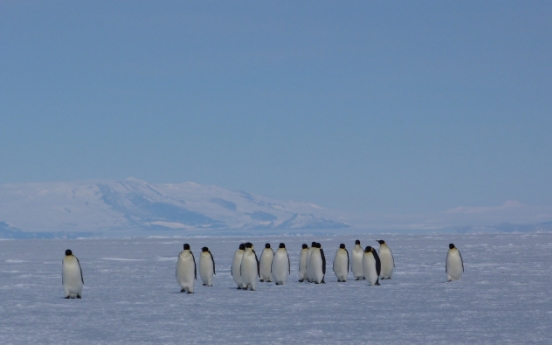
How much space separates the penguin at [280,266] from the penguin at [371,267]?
1512mm

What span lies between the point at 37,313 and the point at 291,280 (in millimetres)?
7248

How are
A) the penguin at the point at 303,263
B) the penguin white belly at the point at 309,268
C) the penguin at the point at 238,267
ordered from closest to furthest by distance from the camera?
the penguin at the point at 238,267 < the penguin white belly at the point at 309,268 < the penguin at the point at 303,263

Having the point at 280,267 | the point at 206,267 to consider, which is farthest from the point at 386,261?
the point at 206,267

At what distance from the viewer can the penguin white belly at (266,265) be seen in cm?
A: 1689

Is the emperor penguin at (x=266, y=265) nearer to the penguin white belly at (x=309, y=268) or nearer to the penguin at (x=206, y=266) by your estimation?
the penguin white belly at (x=309, y=268)

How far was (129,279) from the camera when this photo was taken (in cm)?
1792

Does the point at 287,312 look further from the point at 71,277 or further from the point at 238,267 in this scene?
the point at 238,267

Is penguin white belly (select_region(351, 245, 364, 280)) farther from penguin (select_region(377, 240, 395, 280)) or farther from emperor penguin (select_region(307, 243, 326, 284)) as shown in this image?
emperor penguin (select_region(307, 243, 326, 284))

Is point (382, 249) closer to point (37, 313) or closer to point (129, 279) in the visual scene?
point (129, 279)

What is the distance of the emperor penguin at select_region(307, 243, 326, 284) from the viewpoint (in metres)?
16.0

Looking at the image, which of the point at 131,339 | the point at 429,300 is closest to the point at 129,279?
the point at 429,300

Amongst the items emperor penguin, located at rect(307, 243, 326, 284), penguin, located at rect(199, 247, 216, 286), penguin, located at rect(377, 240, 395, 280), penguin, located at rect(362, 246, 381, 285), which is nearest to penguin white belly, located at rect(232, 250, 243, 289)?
penguin, located at rect(199, 247, 216, 286)

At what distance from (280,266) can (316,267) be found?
711mm

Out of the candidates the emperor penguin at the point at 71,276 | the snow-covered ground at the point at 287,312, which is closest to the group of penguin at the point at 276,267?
the emperor penguin at the point at 71,276
